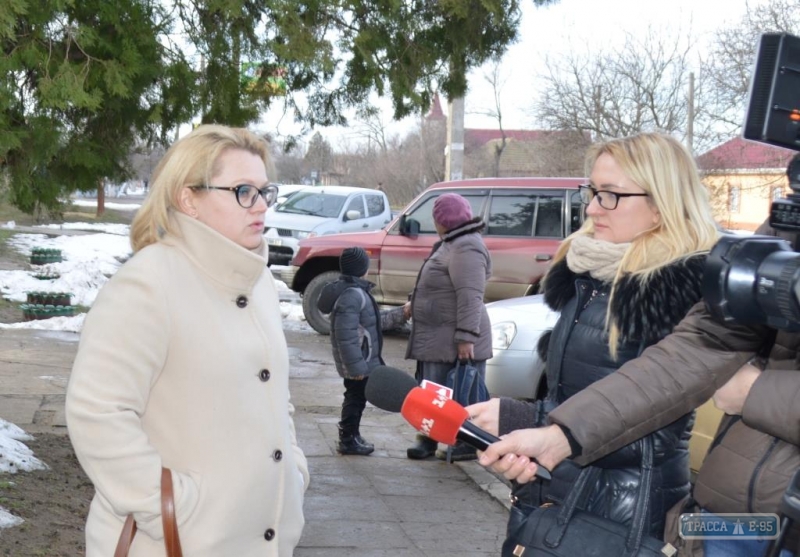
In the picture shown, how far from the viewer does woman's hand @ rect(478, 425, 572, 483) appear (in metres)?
2.38

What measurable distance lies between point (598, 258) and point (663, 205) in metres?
0.23

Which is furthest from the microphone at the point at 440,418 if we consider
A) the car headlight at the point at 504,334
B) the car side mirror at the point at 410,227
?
the car side mirror at the point at 410,227

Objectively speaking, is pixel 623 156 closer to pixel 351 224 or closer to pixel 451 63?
pixel 451 63

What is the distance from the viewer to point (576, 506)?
266 cm

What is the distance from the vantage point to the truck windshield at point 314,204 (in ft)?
65.1

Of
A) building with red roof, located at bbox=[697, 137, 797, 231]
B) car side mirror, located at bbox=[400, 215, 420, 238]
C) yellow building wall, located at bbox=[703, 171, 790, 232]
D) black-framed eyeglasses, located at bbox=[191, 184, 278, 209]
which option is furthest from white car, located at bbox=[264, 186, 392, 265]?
black-framed eyeglasses, located at bbox=[191, 184, 278, 209]

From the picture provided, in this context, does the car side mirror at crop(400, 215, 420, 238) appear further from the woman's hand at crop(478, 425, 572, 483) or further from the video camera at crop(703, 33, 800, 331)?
the video camera at crop(703, 33, 800, 331)

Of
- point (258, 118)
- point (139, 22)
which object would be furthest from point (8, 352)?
point (139, 22)

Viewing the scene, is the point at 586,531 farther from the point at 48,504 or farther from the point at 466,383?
the point at 466,383

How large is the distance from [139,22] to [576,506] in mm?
3973

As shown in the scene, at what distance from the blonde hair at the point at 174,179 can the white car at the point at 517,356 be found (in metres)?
5.78

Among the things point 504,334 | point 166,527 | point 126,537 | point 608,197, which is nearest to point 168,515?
point 166,527

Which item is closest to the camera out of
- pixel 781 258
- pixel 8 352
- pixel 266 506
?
pixel 781 258

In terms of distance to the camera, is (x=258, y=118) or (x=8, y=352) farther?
(x=8, y=352)
